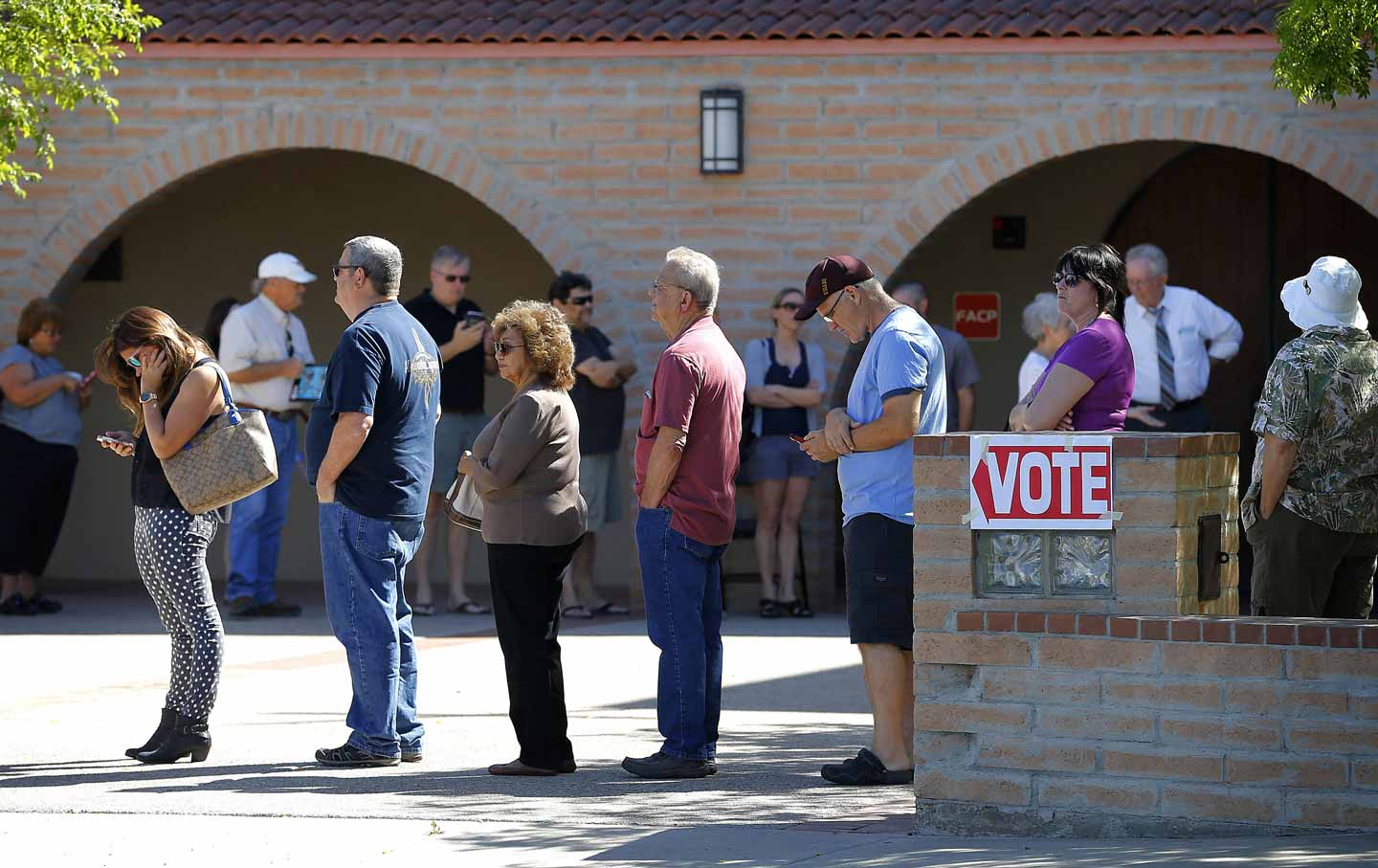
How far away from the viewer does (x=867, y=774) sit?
6.76m

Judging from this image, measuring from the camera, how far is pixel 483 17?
40.9 ft

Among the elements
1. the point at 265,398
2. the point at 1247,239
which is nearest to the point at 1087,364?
the point at 265,398

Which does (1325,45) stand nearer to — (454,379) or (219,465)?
(219,465)

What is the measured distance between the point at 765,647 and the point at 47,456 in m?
4.86

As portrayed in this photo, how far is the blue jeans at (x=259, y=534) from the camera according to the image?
38.7 ft

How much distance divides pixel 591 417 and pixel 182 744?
5.01 m

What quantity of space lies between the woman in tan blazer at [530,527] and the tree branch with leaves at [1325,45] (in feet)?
11.7

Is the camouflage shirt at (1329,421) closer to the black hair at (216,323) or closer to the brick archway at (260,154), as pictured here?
the brick archway at (260,154)

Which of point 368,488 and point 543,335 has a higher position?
point 543,335

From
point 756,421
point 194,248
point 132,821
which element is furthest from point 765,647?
point 194,248

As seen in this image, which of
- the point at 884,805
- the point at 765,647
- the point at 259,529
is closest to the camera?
the point at 884,805

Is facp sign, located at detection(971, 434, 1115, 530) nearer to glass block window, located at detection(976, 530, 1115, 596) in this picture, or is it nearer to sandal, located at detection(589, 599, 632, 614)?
glass block window, located at detection(976, 530, 1115, 596)

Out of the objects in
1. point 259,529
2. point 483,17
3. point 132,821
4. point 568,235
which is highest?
point 483,17

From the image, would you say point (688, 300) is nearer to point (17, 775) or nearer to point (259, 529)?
point (17, 775)
